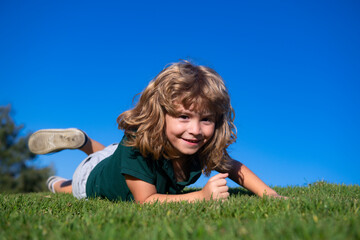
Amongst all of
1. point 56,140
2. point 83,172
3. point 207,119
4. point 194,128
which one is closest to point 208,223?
point 194,128

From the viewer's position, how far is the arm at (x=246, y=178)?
443 cm

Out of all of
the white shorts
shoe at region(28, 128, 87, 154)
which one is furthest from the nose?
shoe at region(28, 128, 87, 154)

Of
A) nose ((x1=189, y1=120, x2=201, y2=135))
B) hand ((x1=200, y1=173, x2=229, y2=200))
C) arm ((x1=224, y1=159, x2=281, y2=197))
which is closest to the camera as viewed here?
hand ((x1=200, y1=173, x2=229, y2=200))

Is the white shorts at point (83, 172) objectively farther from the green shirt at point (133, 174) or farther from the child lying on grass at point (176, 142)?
the child lying on grass at point (176, 142)

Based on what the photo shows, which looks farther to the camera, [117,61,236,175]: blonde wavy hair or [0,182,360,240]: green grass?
[117,61,236,175]: blonde wavy hair

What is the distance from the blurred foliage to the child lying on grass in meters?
20.2

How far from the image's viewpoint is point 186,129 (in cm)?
379

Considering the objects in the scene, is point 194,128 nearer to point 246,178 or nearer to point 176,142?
point 176,142

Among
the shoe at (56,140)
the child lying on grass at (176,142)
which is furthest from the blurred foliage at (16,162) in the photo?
the child lying on grass at (176,142)

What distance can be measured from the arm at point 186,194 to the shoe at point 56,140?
11.4 ft

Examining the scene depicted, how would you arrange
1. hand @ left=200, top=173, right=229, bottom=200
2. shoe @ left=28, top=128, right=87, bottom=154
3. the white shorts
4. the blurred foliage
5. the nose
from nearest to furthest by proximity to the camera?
hand @ left=200, top=173, right=229, bottom=200, the nose, the white shorts, shoe @ left=28, top=128, right=87, bottom=154, the blurred foliage

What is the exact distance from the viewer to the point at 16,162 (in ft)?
75.7

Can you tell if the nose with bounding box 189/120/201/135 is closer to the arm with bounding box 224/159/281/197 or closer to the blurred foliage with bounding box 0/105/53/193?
the arm with bounding box 224/159/281/197

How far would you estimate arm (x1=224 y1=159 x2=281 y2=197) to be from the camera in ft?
14.5
